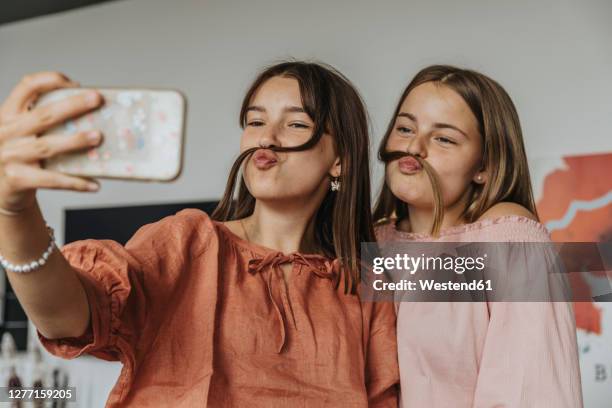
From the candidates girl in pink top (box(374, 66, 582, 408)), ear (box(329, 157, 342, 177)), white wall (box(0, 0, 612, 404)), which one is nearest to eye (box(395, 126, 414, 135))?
girl in pink top (box(374, 66, 582, 408))

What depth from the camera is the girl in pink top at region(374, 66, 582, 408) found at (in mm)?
991

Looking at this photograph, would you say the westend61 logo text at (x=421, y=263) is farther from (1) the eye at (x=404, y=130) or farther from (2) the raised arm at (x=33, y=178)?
(2) the raised arm at (x=33, y=178)

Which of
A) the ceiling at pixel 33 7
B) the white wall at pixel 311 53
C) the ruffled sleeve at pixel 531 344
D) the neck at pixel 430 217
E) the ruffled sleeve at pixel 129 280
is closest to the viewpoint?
the ruffled sleeve at pixel 129 280

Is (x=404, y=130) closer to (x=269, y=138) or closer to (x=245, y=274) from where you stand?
(x=269, y=138)

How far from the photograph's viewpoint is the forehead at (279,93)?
109 cm

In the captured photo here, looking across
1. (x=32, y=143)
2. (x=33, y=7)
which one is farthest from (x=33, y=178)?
(x=33, y=7)

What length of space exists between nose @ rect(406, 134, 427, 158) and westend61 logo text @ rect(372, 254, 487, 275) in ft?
0.54

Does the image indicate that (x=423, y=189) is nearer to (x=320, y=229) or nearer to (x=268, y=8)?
(x=320, y=229)

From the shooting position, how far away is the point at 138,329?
894mm

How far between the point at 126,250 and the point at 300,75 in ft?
1.34

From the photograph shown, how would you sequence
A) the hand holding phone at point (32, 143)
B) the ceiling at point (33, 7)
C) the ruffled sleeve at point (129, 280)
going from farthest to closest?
the ceiling at point (33, 7) < the ruffled sleeve at point (129, 280) < the hand holding phone at point (32, 143)

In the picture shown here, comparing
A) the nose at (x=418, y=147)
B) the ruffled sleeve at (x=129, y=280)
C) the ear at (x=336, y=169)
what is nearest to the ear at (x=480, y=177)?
the nose at (x=418, y=147)

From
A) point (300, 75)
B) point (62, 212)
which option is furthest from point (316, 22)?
point (300, 75)

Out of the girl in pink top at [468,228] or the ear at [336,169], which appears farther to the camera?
the ear at [336,169]
